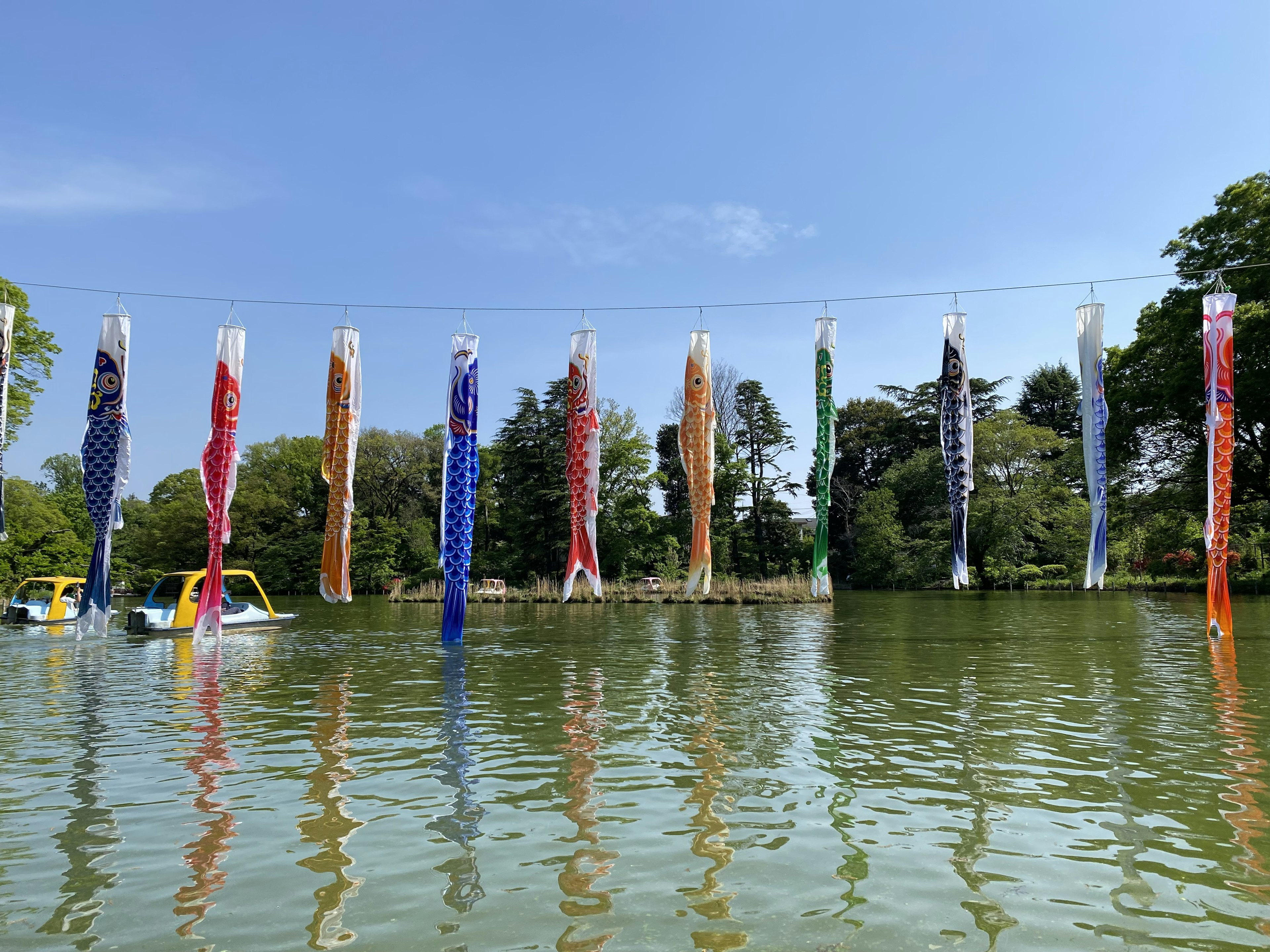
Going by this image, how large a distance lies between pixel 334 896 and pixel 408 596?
39.7 metres

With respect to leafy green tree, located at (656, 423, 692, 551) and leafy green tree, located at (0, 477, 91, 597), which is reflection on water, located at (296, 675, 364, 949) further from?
leafy green tree, located at (656, 423, 692, 551)

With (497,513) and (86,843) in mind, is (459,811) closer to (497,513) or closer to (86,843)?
(86,843)

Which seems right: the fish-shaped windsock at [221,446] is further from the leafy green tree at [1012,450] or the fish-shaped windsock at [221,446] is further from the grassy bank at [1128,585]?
the leafy green tree at [1012,450]

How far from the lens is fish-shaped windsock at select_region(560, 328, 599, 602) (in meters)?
16.7

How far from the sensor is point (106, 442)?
15969 mm

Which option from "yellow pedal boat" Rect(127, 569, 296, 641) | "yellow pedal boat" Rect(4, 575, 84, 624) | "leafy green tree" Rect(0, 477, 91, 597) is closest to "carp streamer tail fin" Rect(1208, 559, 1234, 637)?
"yellow pedal boat" Rect(127, 569, 296, 641)

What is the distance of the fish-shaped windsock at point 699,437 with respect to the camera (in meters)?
18.0

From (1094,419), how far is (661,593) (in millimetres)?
25377

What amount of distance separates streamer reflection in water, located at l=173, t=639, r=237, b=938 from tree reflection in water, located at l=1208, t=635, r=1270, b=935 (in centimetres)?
498

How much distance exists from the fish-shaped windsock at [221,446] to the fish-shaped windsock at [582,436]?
5988 mm

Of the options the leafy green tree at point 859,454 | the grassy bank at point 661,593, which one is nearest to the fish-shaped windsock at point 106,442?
the grassy bank at point 661,593

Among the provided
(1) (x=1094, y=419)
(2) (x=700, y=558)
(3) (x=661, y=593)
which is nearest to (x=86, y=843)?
(2) (x=700, y=558)

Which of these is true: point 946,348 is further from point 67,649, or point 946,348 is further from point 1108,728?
point 67,649

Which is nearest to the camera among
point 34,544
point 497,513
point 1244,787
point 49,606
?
point 1244,787
